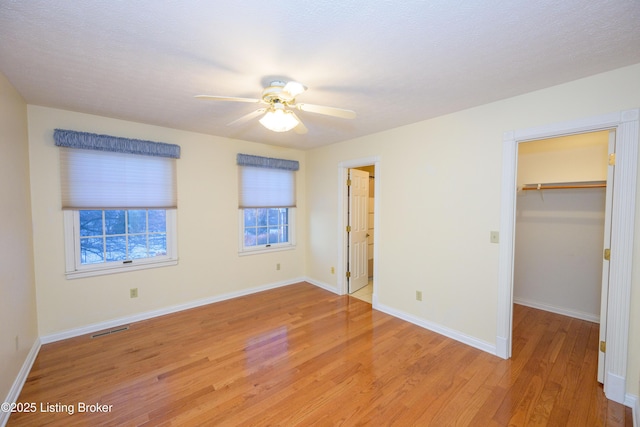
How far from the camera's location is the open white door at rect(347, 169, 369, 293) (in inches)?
165

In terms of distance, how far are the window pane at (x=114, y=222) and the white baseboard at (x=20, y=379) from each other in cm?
Answer: 122

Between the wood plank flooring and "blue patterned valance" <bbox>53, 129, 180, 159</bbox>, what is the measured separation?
80.4 inches

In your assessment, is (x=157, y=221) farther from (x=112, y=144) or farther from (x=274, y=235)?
(x=274, y=235)

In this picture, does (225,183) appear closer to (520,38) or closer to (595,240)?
(520,38)

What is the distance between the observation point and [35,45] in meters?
1.59

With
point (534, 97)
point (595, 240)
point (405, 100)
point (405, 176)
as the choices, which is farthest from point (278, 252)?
point (595, 240)

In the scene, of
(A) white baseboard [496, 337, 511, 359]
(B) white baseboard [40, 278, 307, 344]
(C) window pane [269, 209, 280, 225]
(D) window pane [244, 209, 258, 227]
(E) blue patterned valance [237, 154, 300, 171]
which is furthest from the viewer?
(C) window pane [269, 209, 280, 225]

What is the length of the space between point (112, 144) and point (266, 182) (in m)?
2.00

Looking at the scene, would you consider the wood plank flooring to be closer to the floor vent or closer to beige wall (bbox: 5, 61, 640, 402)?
the floor vent

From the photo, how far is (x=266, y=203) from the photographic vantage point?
169 inches

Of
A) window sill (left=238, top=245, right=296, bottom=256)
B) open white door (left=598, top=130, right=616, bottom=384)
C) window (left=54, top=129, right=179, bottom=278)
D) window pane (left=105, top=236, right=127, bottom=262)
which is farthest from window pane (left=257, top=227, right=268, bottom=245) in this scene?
open white door (left=598, top=130, right=616, bottom=384)

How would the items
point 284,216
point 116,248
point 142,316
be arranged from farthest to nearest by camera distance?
point 284,216
point 142,316
point 116,248

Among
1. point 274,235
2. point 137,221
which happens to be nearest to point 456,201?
point 274,235

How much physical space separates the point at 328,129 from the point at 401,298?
2.36m
